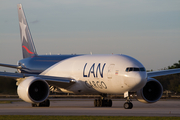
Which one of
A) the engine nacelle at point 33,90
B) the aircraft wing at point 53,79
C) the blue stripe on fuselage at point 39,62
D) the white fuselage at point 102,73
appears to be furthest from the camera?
the blue stripe on fuselage at point 39,62

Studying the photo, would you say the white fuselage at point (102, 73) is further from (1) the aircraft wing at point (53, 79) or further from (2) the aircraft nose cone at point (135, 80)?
(1) the aircraft wing at point (53, 79)

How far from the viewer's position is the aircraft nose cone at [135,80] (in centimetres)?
2761

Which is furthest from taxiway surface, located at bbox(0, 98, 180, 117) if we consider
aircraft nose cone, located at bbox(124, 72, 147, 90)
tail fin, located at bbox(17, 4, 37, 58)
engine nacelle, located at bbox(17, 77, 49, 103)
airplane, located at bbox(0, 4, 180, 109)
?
tail fin, located at bbox(17, 4, 37, 58)

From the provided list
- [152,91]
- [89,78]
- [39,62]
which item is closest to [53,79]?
[89,78]

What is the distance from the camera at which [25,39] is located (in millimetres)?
42625

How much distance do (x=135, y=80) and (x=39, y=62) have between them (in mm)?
13640

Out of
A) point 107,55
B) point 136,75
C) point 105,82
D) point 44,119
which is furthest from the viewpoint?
point 107,55

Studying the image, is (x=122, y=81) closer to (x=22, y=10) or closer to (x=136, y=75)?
(x=136, y=75)

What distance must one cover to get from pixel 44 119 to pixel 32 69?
1963 cm

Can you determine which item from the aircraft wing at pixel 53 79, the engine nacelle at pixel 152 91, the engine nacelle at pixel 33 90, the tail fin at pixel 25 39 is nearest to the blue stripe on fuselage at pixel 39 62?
the tail fin at pixel 25 39

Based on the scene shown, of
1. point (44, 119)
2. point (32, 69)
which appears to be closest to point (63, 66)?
point (32, 69)

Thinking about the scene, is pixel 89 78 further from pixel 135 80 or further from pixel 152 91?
pixel 152 91

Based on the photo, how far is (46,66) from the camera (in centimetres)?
3681

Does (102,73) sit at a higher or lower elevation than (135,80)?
higher
